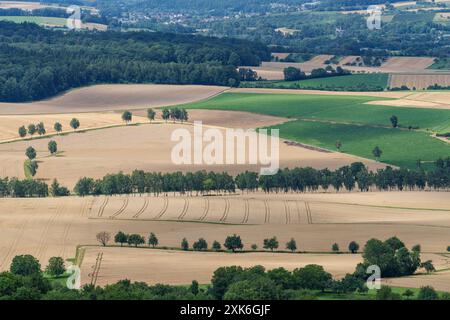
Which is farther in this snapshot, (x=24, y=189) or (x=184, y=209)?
(x=24, y=189)

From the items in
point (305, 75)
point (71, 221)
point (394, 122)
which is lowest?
point (305, 75)

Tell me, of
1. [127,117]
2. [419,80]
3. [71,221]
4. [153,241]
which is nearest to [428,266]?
[153,241]

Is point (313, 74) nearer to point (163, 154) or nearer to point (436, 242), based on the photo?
point (163, 154)

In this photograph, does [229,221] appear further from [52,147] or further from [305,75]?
[305,75]

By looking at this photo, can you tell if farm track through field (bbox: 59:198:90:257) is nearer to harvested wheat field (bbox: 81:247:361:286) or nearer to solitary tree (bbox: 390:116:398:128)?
harvested wheat field (bbox: 81:247:361:286)

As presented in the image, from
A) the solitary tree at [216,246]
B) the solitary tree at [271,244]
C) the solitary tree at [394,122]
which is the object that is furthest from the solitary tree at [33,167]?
the solitary tree at [394,122]

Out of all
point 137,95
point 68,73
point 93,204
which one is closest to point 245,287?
point 93,204

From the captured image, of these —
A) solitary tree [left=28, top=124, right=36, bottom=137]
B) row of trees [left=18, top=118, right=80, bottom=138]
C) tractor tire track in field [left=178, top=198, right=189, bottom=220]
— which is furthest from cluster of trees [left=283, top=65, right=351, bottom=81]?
tractor tire track in field [left=178, top=198, right=189, bottom=220]
